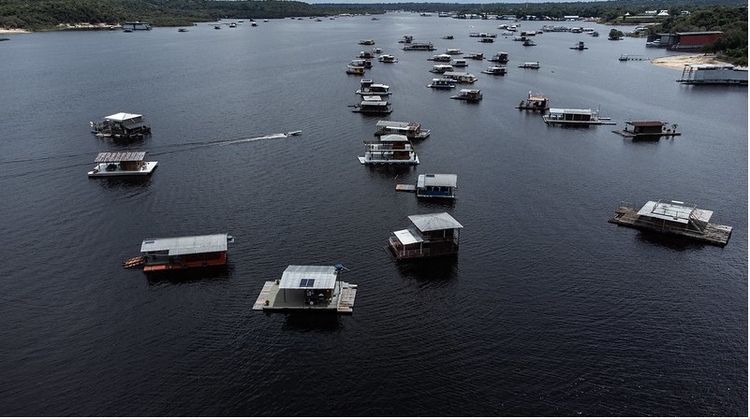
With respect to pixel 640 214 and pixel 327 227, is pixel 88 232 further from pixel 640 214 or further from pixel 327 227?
pixel 640 214

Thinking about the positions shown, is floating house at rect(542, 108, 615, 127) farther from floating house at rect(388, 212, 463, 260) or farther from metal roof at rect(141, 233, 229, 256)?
metal roof at rect(141, 233, 229, 256)

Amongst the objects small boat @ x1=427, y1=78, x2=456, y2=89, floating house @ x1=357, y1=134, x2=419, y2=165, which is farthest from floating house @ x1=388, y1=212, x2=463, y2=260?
small boat @ x1=427, y1=78, x2=456, y2=89

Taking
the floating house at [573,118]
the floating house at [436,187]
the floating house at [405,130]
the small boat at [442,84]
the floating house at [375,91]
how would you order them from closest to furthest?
the floating house at [436,187] < the floating house at [405,130] < the floating house at [573,118] < the floating house at [375,91] < the small boat at [442,84]

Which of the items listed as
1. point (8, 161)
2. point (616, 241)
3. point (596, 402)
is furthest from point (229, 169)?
point (596, 402)

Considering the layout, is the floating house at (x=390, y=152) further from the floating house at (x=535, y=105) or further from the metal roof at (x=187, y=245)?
the floating house at (x=535, y=105)

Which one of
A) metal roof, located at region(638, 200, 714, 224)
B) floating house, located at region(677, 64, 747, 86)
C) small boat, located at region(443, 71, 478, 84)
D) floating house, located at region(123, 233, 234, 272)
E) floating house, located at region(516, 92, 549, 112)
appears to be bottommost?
floating house, located at region(123, 233, 234, 272)

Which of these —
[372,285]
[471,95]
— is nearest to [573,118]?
[471,95]

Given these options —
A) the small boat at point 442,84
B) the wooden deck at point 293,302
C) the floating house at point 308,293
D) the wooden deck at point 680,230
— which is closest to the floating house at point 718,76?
the small boat at point 442,84
